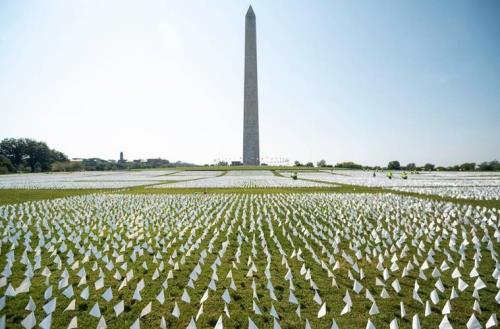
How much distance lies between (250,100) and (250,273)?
209 ft

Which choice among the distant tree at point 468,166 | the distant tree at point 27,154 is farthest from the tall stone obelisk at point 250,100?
the distant tree at point 27,154

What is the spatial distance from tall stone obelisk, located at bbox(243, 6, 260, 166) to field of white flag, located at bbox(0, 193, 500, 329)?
2258 inches

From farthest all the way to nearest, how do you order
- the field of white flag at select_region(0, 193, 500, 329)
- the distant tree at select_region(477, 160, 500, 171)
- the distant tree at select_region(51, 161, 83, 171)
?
the distant tree at select_region(51, 161, 83, 171)
the distant tree at select_region(477, 160, 500, 171)
the field of white flag at select_region(0, 193, 500, 329)

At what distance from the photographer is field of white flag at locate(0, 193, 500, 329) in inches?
180

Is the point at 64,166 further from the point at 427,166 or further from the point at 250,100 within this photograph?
the point at 427,166

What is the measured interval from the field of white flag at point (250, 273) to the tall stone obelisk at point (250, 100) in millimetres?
57345

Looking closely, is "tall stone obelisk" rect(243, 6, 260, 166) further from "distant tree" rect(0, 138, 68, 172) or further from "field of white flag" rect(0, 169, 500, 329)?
"distant tree" rect(0, 138, 68, 172)

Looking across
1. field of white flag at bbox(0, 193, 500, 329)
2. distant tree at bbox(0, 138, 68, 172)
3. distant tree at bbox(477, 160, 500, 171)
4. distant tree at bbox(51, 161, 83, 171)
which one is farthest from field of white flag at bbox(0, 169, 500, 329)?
distant tree at bbox(0, 138, 68, 172)

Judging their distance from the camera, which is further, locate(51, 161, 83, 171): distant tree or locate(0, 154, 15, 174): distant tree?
locate(51, 161, 83, 171): distant tree

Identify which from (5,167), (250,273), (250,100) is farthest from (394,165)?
(5,167)

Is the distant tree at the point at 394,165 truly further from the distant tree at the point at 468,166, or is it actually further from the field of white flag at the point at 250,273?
the field of white flag at the point at 250,273

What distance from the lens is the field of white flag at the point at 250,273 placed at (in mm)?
4562

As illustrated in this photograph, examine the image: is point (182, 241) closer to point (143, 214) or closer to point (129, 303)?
point (129, 303)

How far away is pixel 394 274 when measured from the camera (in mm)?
6270
